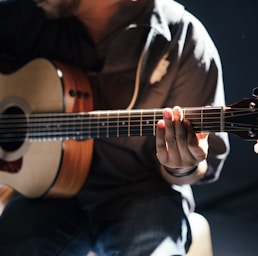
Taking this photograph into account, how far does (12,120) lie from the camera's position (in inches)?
44.5

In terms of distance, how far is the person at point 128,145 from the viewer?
3.27 feet

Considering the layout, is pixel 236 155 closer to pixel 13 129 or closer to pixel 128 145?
pixel 128 145

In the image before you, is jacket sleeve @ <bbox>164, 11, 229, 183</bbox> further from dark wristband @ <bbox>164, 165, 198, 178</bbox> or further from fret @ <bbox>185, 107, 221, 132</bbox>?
fret @ <bbox>185, 107, 221, 132</bbox>

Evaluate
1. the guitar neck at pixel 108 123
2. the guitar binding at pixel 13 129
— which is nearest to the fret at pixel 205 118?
the guitar neck at pixel 108 123

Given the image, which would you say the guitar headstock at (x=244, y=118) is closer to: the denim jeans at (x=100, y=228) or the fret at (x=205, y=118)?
the fret at (x=205, y=118)

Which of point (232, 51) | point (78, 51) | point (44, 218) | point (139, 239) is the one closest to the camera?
point (139, 239)

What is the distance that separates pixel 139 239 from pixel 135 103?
0.95ft

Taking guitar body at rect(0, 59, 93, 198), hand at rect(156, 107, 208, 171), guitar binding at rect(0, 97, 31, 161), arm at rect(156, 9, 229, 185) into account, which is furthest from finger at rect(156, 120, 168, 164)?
guitar binding at rect(0, 97, 31, 161)

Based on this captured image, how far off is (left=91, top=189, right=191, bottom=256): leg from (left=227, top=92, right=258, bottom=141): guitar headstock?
0.25m

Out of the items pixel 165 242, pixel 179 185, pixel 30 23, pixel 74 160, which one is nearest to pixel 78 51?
pixel 30 23

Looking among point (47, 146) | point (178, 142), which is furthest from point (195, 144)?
point (47, 146)

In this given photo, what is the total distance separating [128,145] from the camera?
109 centimetres

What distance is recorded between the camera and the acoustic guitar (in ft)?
3.34

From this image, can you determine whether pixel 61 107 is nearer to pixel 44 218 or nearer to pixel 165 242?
pixel 44 218
